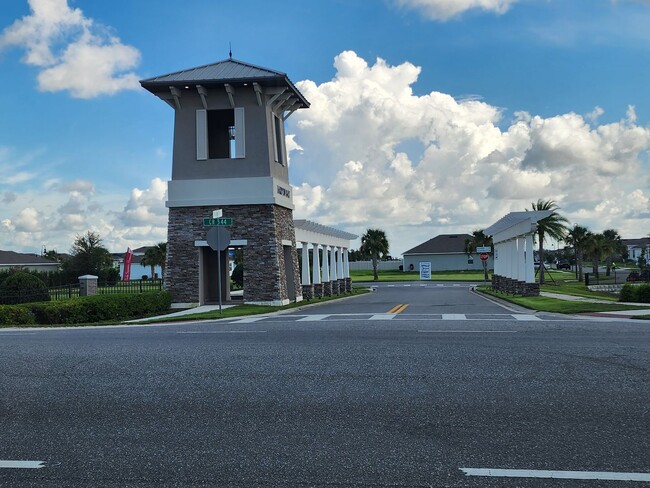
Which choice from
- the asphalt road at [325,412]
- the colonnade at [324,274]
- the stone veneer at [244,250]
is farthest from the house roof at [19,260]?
the asphalt road at [325,412]

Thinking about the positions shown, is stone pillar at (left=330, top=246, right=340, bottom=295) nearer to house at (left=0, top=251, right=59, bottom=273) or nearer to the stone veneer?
the stone veneer

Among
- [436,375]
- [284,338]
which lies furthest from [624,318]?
[436,375]

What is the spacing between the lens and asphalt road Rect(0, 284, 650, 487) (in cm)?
557

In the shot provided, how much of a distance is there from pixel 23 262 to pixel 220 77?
67.6 metres

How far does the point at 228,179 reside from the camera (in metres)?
30.8

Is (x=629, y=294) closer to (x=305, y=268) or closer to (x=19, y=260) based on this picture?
(x=305, y=268)

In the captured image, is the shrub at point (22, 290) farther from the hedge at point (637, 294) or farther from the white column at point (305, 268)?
the hedge at point (637, 294)

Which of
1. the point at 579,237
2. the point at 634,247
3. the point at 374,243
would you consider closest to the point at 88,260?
the point at 374,243

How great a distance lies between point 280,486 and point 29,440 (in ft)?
9.60

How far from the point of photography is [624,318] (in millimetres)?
19000

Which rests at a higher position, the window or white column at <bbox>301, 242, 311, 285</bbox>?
the window

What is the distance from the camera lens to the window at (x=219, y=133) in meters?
31.0

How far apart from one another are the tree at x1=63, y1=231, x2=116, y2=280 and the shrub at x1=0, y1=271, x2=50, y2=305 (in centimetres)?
3172

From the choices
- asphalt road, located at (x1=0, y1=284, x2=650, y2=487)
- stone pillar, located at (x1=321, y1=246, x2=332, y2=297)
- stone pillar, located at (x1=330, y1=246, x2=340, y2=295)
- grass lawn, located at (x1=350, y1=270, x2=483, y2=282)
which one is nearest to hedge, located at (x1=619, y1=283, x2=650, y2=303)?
asphalt road, located at (x1=0, y1=284, x2=650, y2=487)
